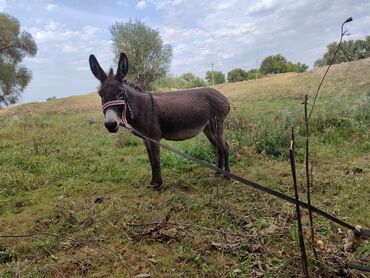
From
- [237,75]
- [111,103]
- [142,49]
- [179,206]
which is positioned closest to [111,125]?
[111,103]

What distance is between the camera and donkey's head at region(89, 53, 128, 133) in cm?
430

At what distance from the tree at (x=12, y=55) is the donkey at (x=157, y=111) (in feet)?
98.3

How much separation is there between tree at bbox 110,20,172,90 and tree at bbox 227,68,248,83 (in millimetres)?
31486

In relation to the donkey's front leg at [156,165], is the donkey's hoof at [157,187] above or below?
below

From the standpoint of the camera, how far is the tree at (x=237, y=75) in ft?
208

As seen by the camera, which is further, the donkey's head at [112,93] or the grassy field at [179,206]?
the donkey's head at [112,93]

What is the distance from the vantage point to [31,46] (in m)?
32.8

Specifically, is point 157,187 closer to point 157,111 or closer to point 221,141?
point 157,111

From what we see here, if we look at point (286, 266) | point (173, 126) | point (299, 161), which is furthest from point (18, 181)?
point (299, 161)

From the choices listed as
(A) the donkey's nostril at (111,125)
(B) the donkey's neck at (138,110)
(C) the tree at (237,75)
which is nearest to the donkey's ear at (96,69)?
(B) the donkey's neck at (138,110)

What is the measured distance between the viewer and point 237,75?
209ft

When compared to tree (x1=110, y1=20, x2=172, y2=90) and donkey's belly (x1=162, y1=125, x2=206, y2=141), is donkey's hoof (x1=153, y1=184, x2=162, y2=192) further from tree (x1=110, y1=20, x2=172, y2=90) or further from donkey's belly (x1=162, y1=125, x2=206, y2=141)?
tree (x1=110, y1=20, x2=172, y2=90)

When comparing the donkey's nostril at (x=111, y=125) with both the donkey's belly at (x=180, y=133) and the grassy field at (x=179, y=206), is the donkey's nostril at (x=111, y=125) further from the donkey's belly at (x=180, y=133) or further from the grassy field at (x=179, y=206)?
the donkey's belly at (x=180, y=133)

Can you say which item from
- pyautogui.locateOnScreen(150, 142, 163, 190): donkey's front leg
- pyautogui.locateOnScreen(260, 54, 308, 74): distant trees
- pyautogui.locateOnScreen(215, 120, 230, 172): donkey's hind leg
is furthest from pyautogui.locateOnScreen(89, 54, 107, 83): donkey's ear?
pyautogui.locateOnScreen(260, 54, 308, 74): distant trees
